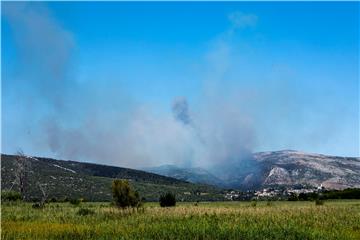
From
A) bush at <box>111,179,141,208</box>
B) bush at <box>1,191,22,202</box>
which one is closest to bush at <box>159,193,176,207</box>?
bush at <box>111,179,141,208</box>

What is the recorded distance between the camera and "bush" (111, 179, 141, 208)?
43094mm

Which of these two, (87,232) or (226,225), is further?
(226,225)

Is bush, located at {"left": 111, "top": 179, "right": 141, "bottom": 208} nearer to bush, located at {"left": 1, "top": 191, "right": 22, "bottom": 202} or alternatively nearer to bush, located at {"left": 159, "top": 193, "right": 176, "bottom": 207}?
bush, located at {"left": 159, "top": 193, "right": 176, "bottom": 207}

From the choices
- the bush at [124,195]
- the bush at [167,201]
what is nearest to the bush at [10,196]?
the bush at [167,201]

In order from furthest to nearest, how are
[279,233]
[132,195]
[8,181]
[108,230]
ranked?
[8,181]
[132,195]
[108,230]
[279,233]

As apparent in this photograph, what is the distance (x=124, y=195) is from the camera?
43.3 m

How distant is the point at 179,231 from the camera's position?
75.6 ft

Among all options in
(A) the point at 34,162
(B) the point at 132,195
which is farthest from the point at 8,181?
(B) the point at 132,195

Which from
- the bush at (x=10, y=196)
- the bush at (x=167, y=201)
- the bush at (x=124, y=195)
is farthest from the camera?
the bush at (x=10, y=196)

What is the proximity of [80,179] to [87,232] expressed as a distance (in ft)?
286

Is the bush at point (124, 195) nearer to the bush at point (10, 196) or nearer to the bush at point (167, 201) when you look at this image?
the bush at point (167, 201)

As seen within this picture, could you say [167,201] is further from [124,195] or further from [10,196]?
[10,196]

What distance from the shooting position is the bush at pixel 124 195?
4309cm

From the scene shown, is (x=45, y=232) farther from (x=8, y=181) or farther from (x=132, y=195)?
(x=8, y=181)
